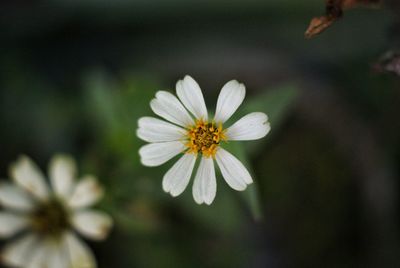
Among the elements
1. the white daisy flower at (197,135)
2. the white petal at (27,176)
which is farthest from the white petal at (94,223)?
the white daisy flower at (197,135)

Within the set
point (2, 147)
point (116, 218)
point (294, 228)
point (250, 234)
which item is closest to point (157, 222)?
point (116, 218)

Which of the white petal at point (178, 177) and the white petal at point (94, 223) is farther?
the white petal at point (94, 223)

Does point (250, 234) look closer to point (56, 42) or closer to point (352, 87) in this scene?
point (352, 87)

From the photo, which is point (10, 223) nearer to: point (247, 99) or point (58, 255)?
point (58, 255)

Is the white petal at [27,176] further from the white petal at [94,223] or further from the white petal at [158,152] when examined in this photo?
the white petal at [158,152]

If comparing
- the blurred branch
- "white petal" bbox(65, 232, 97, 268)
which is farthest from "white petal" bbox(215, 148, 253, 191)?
"white petal" bbox(65, 232, 97, 268)

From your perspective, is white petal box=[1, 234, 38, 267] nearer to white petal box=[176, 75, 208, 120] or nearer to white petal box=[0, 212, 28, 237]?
white petal box=[0, 212, 28, 237]

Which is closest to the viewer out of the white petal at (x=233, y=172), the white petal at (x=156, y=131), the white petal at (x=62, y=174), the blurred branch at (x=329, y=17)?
the blurred branch at (x=329, y=17)
